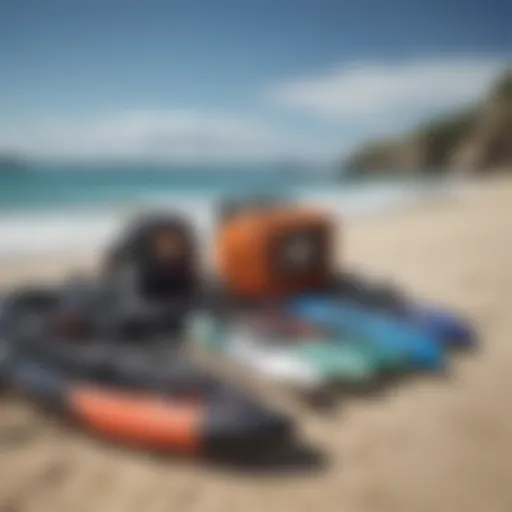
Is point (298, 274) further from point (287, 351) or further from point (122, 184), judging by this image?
point (122, 184)

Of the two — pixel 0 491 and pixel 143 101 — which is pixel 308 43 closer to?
pixel 143 101

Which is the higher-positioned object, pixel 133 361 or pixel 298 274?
pixel 298 274

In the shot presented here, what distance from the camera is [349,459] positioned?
4.63 ft

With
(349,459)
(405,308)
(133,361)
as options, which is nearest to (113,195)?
(133,361)

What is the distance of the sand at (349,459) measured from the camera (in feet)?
4.21

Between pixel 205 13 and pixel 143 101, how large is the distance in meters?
0.25

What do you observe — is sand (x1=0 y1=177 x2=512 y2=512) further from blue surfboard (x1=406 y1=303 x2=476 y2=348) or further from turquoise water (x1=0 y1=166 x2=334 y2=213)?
turquoise water (x1=0 y1=166 x2=334 y2=213)

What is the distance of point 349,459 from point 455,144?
0.87 meters

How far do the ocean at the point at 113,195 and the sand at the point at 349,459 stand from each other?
0.21 ft

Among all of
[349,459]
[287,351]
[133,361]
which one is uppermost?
[287,351]

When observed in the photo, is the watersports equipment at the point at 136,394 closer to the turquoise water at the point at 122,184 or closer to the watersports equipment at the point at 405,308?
the turquoise water at the point at 122,184

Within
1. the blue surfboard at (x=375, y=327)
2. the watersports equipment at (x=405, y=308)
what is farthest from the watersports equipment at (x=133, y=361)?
the watersports equipment at (x=405, y=308)

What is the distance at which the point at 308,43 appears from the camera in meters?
1.63

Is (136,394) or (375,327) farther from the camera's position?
(375,327)
